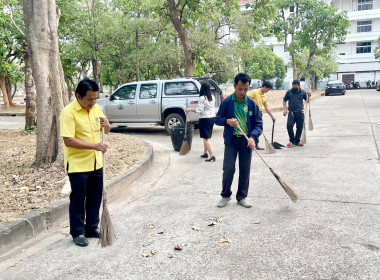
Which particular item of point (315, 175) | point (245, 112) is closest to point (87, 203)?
point (245, 112)

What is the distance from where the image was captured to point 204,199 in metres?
5.24

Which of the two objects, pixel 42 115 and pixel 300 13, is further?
pixel 300 13

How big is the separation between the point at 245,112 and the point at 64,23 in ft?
59.5

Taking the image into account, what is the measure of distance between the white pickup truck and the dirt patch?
2394 mm

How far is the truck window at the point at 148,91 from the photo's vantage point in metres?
12.1

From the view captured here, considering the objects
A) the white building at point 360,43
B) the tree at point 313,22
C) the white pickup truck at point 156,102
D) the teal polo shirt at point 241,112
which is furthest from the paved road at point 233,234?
the white building at point 360,43

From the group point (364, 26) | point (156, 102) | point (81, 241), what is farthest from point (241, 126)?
point (364, 26)

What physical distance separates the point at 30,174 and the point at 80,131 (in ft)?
9.72

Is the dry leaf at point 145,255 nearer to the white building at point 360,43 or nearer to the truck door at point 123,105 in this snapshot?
the truck door at point 123,105

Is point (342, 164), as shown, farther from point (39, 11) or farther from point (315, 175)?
point (39, 11)

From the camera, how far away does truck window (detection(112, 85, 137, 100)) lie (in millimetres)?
12461

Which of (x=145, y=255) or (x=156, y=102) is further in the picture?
(x=156, y=102)

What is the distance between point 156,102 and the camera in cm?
1195

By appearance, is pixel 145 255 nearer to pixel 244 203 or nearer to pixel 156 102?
pixel 244 203
